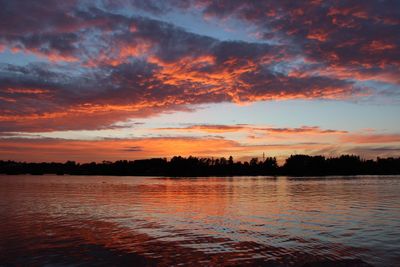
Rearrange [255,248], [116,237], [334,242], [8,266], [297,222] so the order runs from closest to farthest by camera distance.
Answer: [8,266]
[255,248]
[334,242]
[116,237]
[297,222]

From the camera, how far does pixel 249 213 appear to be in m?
41.5

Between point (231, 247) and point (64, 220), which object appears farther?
point (64, 220)

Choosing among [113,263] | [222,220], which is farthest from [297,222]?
[113,263]

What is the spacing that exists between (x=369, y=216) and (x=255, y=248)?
20.5 meters

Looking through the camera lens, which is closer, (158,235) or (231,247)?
(231,247)

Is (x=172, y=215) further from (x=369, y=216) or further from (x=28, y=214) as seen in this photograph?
(x=369, y=216)

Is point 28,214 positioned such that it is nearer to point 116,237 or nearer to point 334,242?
point 116,237

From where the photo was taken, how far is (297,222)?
34.3 metres

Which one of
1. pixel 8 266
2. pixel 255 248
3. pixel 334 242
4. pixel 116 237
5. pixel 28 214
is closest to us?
pixel 8 266

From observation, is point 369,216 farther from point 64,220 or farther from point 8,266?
point 8,266

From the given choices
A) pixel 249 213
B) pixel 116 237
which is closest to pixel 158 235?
pixel 116 237

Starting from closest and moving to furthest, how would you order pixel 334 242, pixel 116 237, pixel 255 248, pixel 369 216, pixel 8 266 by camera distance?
pixel 8 266 → pixel 255 248 → pixel 334 242 → pixel 116 237 → pixel 369 216

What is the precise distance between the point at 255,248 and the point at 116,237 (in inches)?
400

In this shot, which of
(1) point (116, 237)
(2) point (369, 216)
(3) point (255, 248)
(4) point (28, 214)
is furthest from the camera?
(4) point (28, 214)
